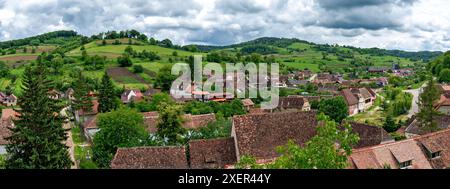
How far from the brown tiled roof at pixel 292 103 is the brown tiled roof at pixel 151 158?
2062 inches

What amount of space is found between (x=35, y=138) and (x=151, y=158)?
27.7 ft

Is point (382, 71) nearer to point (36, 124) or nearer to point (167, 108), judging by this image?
point (167, 108)

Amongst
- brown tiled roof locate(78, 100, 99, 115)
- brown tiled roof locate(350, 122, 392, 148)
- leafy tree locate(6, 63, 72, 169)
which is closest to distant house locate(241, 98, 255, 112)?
brown tiled roof locate(78, 100, 99, 115)

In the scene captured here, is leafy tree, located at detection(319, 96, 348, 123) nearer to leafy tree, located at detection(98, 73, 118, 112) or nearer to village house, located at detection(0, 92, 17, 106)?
leafy tree, located at detection(98, 73, 118, 112)

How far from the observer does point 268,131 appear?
26219 mm

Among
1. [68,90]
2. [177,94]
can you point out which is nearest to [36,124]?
[177,94]

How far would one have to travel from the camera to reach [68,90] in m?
93.3

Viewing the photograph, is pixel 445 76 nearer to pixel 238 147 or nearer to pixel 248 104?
pixel 248 104

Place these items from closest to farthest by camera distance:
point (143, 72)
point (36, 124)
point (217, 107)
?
1. point (36, 124)
2. point (217, 107)
3. point (143, 72)

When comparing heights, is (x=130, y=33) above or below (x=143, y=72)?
above

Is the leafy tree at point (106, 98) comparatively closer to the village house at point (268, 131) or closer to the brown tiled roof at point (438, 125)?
the brown tiled roof at point (438, 125)

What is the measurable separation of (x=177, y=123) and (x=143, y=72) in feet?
252

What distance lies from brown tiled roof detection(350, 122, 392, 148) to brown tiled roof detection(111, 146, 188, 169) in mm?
18136

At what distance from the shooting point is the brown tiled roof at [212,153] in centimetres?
2614
